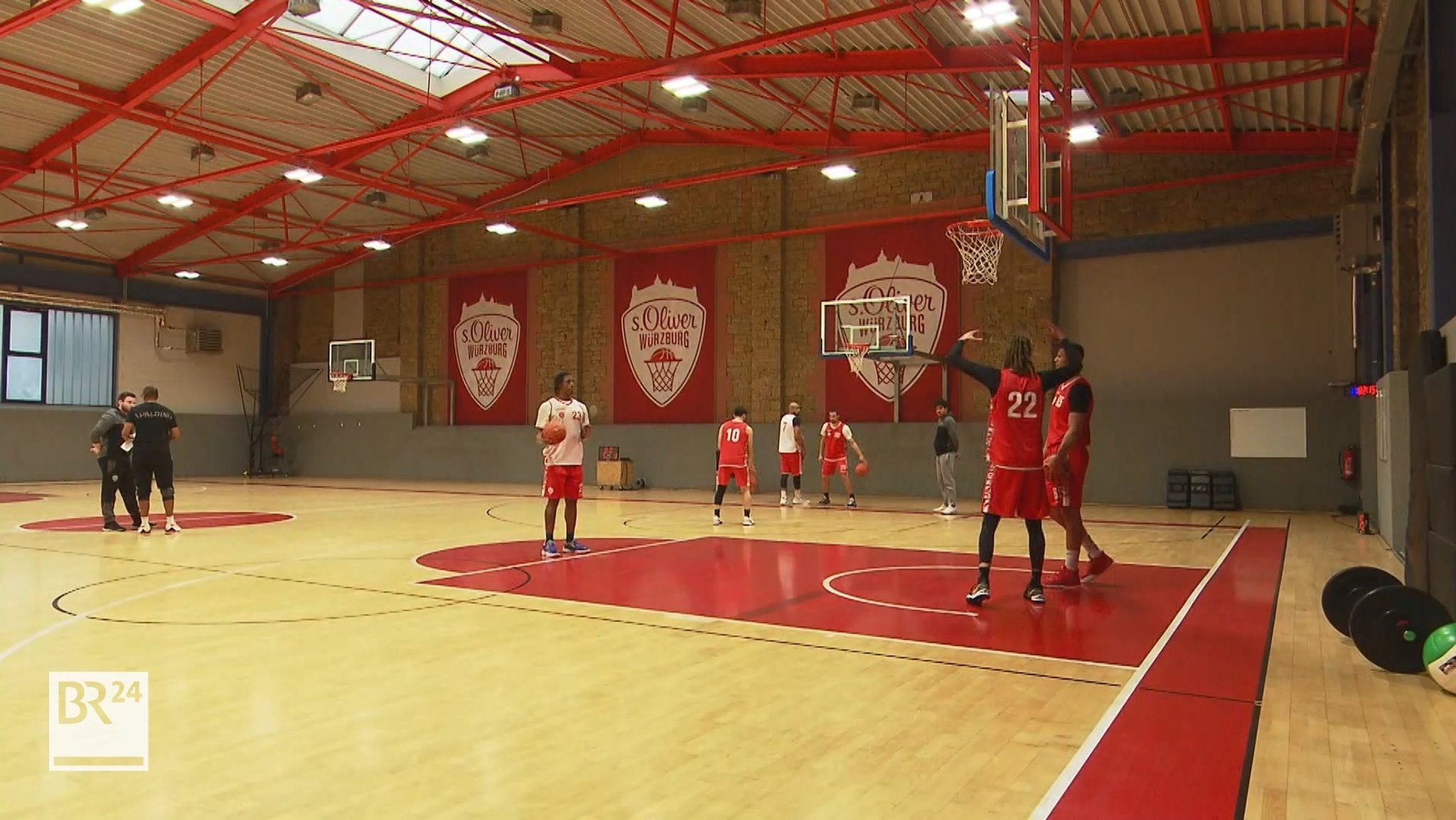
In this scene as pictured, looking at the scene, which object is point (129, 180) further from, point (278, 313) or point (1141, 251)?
point (1141, 251)

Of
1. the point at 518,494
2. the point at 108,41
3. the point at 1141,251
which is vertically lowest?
the point at 518,494

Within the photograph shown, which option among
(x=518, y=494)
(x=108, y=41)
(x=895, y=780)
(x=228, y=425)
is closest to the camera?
(x=895, y=780)

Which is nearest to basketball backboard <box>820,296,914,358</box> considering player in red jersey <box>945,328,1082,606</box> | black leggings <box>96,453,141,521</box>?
player in red jersey <box>945,328,1082,606</box>

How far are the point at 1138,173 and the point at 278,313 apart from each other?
84.4 ft

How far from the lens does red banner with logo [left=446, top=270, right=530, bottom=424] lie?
2595 cm

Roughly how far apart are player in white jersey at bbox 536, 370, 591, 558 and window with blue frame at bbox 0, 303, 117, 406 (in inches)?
882

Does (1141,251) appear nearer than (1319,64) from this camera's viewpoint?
No

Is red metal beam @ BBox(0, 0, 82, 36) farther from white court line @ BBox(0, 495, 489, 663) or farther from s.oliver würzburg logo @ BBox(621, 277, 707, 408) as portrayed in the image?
s.oliver würzburg logo @ BBox(621, 277, 707, 408)

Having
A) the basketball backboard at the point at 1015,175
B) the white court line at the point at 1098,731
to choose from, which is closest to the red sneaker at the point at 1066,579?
the white court line at the point at 1098,731

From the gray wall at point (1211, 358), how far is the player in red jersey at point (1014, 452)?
12.7 m

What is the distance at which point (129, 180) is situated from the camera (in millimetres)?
21562

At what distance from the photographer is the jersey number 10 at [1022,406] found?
266 inches

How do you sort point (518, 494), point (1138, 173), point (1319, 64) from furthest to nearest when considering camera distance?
point (518, 494), point (1138, 173), point (1319, 64)

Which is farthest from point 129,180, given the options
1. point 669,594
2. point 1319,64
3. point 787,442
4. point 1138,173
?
point 1319,64
